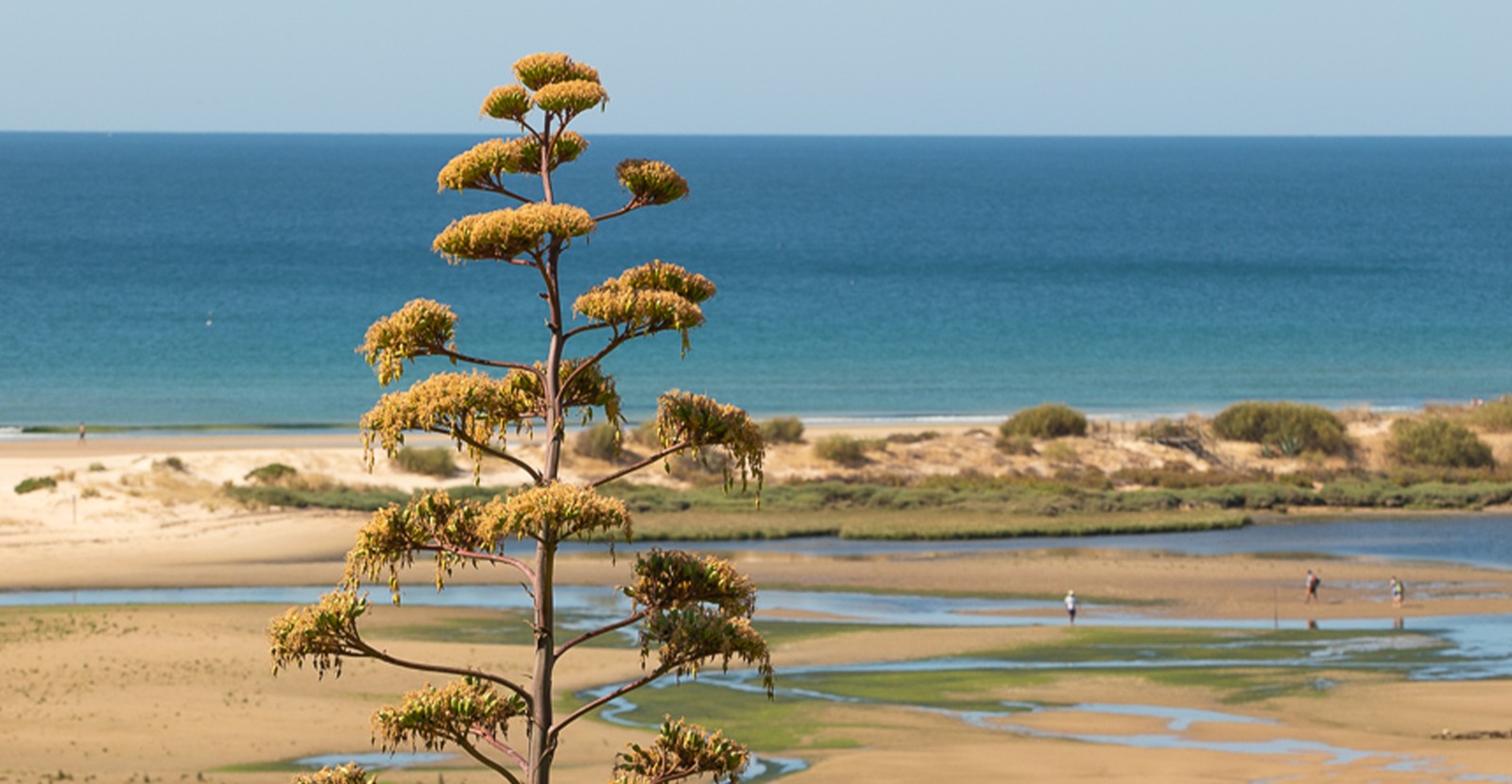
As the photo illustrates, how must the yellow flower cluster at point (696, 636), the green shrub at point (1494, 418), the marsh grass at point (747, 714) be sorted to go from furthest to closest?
the green shrub at point (1494, 418), the marsh grass at point (747, 714), the yellow flower cluster at point (696, 636)

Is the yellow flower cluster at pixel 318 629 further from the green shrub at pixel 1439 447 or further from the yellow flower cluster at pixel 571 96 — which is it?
the green shrub at pixel 1439 447

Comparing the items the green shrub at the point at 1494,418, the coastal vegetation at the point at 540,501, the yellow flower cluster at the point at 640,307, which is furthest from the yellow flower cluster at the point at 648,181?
the green shrub at the point at 1494,418

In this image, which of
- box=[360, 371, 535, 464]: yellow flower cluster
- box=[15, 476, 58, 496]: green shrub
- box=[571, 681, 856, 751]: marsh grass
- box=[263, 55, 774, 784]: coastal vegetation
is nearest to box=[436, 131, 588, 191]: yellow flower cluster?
box=[263, 55, 774, 784]: coastal vegetation

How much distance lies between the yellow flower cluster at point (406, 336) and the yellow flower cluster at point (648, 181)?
1.42m

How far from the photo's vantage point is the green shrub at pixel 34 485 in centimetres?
5738

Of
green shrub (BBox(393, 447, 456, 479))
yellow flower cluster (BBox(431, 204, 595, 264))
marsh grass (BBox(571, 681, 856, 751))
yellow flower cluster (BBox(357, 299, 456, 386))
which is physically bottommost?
marsh grass (BBox(571, 681, 856, 751))

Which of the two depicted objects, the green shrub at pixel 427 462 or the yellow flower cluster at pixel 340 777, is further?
the green shrub at pixel 427 462

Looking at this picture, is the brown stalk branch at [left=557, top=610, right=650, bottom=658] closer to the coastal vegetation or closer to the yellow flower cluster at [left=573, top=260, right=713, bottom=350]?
the coastal vegetation

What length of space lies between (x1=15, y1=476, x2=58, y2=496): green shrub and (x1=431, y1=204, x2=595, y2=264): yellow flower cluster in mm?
49272

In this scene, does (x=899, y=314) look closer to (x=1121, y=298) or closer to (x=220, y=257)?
(x=1121, y=298)

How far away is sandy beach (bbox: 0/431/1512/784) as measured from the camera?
31391mm

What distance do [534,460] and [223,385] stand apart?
30.0 m

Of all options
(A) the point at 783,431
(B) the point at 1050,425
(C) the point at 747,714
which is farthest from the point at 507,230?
(B) the point at 1050,425

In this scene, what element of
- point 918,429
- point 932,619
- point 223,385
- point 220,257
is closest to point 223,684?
point 932,619
